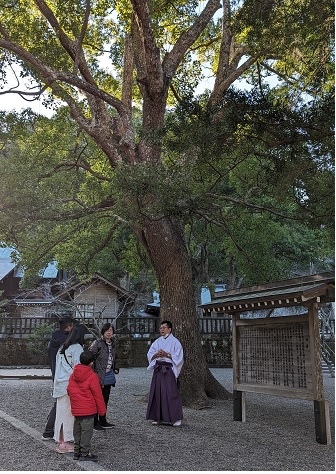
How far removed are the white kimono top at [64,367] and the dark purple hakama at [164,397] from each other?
189 centimetres

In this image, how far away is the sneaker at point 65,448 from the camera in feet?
15.1

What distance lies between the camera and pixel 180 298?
326 inches

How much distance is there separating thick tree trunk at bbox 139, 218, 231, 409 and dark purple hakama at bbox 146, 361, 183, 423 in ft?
5.39

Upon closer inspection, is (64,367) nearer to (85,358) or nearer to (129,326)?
(85,358)

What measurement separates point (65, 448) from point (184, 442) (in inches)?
56.5

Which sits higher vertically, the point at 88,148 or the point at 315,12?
the point at 88,148

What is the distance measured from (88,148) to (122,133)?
4.23 metres

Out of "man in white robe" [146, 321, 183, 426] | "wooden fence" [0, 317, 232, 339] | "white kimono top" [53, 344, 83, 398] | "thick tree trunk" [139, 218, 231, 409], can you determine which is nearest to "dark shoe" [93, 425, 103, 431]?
"man in white robe" [146, 321, 183, 426]

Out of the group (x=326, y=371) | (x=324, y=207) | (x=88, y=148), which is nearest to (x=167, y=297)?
(x=324, y=207)

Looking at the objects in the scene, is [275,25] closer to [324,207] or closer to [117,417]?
[324,207]

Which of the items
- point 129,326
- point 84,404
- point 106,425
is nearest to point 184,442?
point 106,425

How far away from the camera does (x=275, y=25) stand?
565cm

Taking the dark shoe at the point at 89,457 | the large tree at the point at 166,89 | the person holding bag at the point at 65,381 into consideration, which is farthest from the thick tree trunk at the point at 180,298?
the dark shoe at the point at 89,457

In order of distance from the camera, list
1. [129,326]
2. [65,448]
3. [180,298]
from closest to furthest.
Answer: [65,448]
[180,298]
[129,326]
